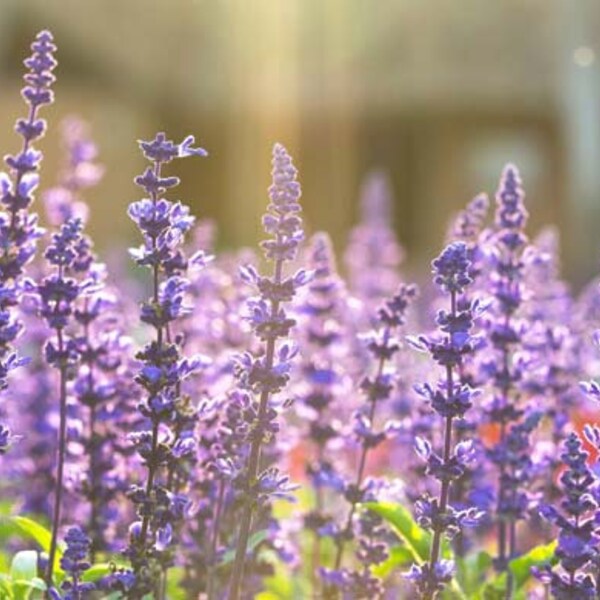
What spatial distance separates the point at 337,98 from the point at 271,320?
26078 millimetres

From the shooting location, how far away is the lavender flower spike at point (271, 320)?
4.25 metres

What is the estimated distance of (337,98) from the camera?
1183 inches

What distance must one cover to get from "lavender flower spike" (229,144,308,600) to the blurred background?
2287 cm

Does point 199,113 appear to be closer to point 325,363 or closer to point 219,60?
point 219,60

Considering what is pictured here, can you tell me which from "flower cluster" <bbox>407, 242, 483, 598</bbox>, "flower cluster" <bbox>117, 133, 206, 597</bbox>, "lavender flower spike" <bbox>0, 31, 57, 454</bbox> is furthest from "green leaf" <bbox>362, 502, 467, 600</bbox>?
"lavender flower spike" <bbox>0, 31, 57, 454</bbox>

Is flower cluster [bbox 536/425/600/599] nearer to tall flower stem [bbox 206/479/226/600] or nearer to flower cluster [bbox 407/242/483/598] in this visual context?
flower cluster [bbox 407/242/483/598]

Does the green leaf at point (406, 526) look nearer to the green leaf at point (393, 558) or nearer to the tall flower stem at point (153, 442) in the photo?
the green leaf at point (393, 558)

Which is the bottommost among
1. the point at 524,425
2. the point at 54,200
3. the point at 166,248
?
the point at 524,425

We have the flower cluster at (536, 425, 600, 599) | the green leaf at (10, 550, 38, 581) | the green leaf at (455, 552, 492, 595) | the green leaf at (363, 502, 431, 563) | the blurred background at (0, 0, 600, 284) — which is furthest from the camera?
the blurred background at (0, 0, 600, 284)

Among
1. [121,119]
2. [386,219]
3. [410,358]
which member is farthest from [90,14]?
[410,358]

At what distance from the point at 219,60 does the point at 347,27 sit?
2.86m

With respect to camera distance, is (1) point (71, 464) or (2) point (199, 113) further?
(2) point (199, 113)

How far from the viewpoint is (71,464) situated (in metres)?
6.13

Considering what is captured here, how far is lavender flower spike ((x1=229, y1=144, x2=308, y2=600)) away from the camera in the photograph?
4.25 m
